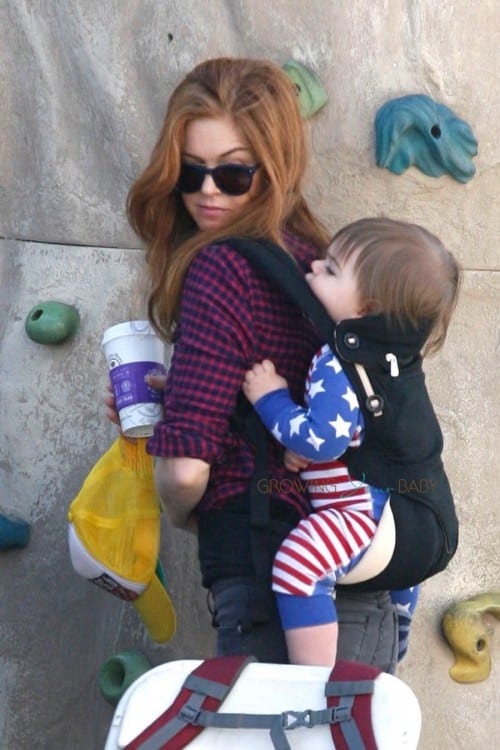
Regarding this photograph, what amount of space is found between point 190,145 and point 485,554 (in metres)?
1.48

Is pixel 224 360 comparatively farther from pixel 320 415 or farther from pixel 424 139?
pixel 424 139

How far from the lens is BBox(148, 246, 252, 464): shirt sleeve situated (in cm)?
246

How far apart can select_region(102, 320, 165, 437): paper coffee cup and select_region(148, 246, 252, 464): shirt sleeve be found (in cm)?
20

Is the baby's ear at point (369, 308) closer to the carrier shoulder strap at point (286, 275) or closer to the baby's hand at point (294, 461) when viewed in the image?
the carrier shoulder strap at point (286, 275)

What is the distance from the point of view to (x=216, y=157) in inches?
106

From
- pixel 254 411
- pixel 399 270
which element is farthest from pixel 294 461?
pixel 399 270

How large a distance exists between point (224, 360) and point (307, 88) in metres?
1.31

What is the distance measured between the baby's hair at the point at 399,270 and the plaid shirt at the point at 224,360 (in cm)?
15

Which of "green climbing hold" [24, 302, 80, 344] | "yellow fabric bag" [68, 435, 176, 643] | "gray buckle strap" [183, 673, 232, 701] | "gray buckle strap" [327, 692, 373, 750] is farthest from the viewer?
"green climbing hold" [24, 302, 80, 344]

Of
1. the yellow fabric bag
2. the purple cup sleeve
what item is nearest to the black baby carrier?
the purple cup sleeve

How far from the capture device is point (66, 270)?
3797mm

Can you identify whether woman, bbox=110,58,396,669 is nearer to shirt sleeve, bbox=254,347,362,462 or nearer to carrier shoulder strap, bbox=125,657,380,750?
shirt sleeve, bbox=254,347,362,462

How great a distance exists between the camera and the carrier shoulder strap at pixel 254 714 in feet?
7.29

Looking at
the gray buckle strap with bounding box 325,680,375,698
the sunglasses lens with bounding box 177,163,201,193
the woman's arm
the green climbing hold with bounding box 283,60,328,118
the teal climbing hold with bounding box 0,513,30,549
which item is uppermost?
the sunglasses lens with bounding box 177,163,201,193
